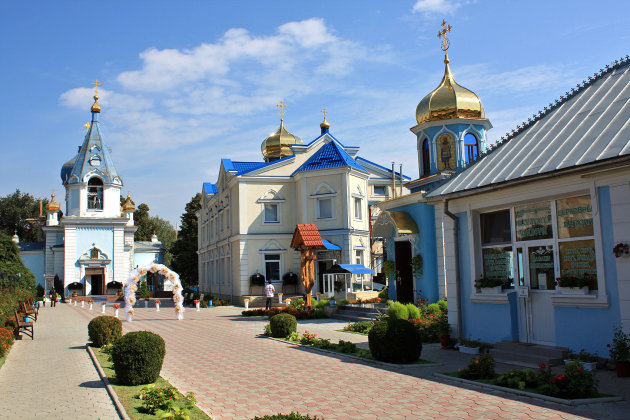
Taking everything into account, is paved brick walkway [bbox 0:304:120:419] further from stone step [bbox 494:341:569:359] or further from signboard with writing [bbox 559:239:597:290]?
signboard with writing [bbox 559:239:597:290]

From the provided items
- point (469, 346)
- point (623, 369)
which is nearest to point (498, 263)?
point (469, 346)

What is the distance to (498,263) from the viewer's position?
1270cm

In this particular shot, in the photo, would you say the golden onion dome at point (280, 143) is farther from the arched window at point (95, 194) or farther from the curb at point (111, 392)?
the curb at point (111, 392)

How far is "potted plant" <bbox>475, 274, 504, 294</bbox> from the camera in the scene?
485 inches

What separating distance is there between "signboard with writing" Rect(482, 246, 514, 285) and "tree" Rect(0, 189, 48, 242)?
70.9 m

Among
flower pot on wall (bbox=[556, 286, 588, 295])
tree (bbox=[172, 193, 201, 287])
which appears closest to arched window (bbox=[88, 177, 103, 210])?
tree (bbox=[172, 193, 201, 287])

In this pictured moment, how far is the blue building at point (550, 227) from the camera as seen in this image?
9.90 meters

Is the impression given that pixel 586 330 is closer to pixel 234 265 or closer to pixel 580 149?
pixel 580 149

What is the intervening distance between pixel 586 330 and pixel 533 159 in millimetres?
3629

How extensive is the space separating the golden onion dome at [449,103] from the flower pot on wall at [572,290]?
36.8ft

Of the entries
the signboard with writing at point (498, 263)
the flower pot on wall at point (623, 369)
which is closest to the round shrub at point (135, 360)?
the signboard with writing at point (498, 263)

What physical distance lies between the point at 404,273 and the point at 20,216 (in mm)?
66461

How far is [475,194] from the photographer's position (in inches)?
500

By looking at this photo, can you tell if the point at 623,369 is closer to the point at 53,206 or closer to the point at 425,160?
the point at 425,160
